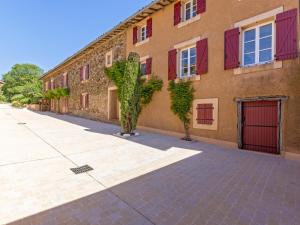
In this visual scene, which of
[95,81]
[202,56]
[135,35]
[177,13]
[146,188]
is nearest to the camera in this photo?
[146,188]

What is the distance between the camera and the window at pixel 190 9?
893 cm

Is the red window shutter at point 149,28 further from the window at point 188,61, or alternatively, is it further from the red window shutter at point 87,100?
the red window shutter at point 87,100

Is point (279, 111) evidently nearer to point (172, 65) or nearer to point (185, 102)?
point (185, 102)

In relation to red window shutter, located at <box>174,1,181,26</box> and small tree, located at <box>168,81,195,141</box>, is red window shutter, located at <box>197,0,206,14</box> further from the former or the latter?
small tree, located at <box>168,81,195,141</box>

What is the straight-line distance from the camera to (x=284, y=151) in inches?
234

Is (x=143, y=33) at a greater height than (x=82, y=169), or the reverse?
(x=143, y=33)

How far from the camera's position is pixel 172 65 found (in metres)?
9.45

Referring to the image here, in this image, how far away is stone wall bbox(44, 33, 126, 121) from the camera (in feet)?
47.0

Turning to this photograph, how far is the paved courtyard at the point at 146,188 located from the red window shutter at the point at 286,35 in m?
3.19

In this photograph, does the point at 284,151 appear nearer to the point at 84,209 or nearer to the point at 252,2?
the point at 252,2

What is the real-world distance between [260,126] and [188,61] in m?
4.24

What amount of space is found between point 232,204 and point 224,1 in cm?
745

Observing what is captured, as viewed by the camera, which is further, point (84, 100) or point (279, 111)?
point (84, 100)

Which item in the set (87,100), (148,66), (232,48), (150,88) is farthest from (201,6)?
(87,100)
